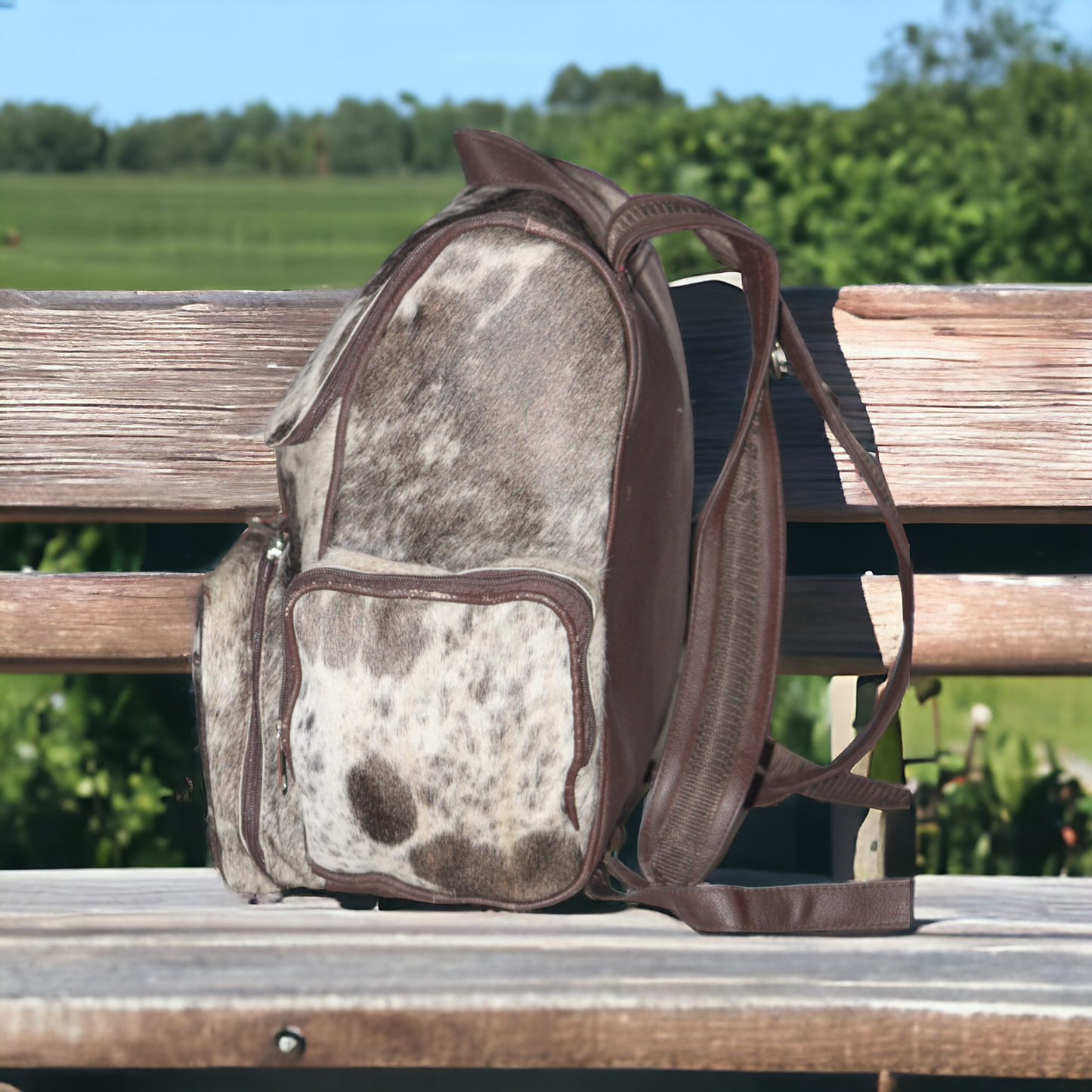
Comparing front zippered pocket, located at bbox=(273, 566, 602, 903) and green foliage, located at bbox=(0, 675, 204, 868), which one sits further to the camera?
green foliage, located at bbox=(0, 675, 204, 868)

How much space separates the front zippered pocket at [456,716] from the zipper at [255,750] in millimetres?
112

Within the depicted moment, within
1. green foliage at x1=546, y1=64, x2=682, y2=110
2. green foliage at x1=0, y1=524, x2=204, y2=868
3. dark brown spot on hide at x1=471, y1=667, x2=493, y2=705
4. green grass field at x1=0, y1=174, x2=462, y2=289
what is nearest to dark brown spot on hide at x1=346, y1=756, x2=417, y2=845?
dark brown spot on hide at x1=471, y1=667, x2=493, y2=705

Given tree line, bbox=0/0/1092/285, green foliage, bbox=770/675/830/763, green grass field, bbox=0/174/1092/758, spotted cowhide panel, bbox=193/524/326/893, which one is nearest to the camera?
spotted cowhide panel, bbox=193/524/326/893

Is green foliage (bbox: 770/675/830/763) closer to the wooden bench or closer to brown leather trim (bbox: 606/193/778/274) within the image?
the wooden bench

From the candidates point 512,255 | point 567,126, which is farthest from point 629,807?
point 567,126

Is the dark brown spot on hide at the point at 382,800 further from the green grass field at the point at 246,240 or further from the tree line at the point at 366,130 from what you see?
the tree line at the point at 366,130

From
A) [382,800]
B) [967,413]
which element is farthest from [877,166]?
[382,800]

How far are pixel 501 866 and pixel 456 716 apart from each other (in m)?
0.16

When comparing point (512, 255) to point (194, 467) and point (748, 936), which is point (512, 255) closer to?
point (194, 467)

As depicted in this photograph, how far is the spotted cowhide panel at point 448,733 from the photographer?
1088 millimetres

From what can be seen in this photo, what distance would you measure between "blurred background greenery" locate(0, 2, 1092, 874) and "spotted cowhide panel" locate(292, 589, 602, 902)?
2.72 ft

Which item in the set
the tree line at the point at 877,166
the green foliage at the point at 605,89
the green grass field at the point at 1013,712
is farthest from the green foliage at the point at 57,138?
the green foliage at the point at 605,89

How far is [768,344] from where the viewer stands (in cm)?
120

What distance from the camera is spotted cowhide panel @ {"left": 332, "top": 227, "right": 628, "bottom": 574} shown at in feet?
3.73
